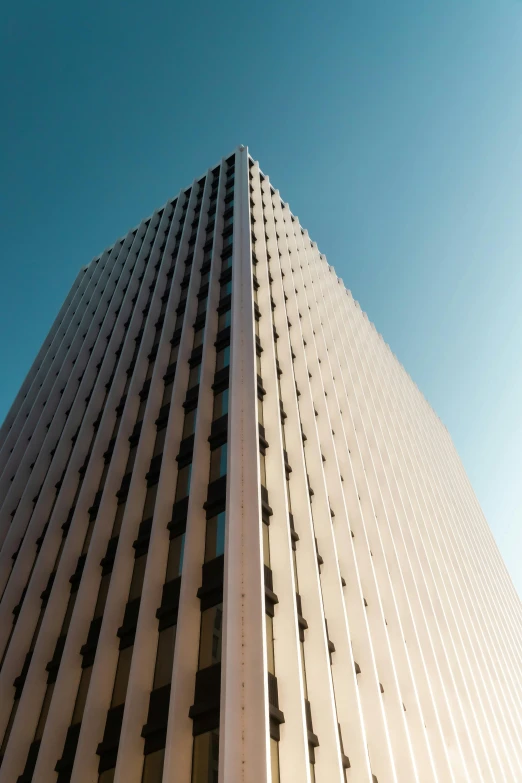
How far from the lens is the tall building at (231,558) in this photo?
14594 millimetres

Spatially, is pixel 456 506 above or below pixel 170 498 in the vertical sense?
above

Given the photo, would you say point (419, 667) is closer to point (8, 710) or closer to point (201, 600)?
point (201, 600)

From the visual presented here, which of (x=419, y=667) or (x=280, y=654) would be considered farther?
(x=419, y=667)

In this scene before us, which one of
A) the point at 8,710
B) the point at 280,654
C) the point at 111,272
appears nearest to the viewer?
the point at 280,654

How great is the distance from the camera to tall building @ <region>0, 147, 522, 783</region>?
47.9ft

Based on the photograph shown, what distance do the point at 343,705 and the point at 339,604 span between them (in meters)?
3.45

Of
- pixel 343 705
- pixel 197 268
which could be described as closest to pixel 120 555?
pixel 343 705

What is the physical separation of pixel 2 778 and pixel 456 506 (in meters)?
42.9

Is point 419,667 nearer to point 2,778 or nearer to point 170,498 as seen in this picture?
point 170,498

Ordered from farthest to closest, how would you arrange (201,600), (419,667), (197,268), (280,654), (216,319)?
(197,268), (216,319), (419,667), (201,600), (280,654)

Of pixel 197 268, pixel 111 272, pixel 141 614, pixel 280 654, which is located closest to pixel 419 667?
pixel 280 654

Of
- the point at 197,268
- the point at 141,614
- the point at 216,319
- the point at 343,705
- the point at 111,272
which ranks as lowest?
the point at 343,705

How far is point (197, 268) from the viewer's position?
34.9 metres

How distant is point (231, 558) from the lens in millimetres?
15453
